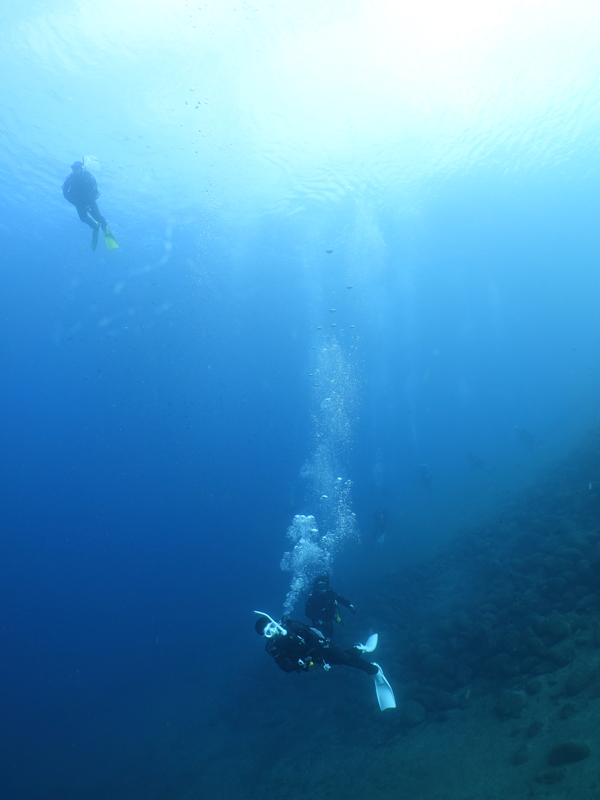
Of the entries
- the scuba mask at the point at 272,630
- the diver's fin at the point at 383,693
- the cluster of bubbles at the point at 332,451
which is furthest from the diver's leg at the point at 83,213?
the cluster of bubbles at the point at 332,451

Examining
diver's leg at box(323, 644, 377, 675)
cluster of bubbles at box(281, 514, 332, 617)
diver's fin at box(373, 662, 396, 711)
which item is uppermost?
cluster of bubbles at box(281, 514, 332, 617)

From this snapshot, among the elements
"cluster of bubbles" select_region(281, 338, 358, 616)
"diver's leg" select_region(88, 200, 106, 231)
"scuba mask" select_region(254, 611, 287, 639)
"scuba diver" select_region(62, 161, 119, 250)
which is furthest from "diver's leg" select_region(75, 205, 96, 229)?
"cluster of bubbles" select_region(281, 338, 358, 616)

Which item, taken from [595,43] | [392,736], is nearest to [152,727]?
[392,736]

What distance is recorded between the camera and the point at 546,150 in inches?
1057

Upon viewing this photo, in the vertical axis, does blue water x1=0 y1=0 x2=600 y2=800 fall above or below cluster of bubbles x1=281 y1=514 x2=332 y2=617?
above

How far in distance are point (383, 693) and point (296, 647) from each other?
2.01 metres

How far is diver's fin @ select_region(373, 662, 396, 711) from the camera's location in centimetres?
633

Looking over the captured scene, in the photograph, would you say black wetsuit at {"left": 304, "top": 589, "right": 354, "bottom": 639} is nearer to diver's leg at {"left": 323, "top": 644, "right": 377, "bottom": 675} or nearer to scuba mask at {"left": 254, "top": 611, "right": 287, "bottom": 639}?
diver's leg at {"left": 323, "top": 644, "right": 377, "bottom": 675}

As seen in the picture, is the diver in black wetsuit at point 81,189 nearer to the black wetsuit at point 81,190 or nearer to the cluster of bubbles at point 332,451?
the black wetsuit at point 81,190

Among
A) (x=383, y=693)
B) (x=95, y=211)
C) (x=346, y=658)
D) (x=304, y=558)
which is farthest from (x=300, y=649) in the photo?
(x=304, y=558)

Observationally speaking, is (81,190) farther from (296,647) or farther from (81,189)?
(296,647)

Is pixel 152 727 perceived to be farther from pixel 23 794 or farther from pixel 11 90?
pixel 11 90

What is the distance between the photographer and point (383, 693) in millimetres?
6484

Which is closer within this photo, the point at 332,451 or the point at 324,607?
the point at 324,607
